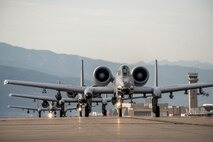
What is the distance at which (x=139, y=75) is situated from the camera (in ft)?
163

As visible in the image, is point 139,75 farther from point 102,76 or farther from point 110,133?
point 110,133

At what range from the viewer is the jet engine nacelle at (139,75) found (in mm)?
49406

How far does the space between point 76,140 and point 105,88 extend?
119 feet

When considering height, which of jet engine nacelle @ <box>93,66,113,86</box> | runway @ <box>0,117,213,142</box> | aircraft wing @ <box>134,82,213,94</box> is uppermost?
jet engine nacelle @ <box>93,66,113,86</box>

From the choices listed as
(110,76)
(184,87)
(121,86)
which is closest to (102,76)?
(110,76)

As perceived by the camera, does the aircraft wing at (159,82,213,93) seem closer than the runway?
No

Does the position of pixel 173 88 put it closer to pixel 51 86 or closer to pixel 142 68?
pixel 142 68

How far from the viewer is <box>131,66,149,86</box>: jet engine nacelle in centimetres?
4941

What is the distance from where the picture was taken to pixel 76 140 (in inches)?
512

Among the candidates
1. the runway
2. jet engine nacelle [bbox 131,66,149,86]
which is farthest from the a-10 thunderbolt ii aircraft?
the runway

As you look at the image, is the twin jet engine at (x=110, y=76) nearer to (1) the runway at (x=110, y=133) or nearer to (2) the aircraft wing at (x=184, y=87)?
(2) the aircraft wing at (x=184, y=87)

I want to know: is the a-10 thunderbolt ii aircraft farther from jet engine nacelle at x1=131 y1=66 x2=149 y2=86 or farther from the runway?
the runway

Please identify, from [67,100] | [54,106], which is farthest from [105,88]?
[54,106]

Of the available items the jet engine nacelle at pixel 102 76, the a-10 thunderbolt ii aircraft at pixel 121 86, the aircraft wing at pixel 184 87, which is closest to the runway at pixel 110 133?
the a-10 thunderbolt ii aircraft at pixel 121 86
